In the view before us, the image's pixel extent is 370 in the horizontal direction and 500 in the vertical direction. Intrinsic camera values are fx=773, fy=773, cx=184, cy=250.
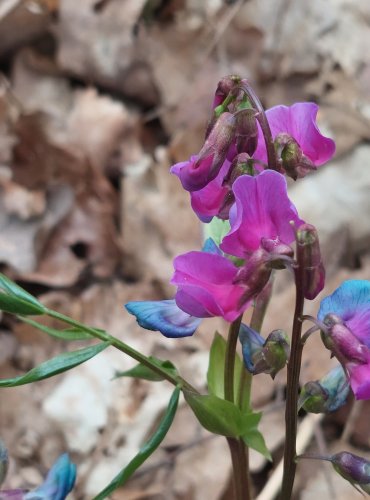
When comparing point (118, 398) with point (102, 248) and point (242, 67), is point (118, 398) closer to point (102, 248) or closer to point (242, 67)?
point (102, 248)

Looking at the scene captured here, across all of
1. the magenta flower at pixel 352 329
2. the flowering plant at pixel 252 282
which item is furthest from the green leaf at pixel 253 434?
the magenta flower at pixel 352 329

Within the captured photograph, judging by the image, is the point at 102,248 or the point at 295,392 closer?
the point at 295,392

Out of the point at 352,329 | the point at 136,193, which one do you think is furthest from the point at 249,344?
the point at 136,193

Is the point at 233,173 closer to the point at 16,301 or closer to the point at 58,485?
the point at 16,301

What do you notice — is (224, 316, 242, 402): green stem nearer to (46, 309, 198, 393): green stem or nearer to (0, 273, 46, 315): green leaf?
(46, 309, 198, 393): green stem

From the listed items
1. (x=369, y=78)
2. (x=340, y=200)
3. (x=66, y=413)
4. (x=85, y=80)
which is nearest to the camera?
(x=66, y=413)

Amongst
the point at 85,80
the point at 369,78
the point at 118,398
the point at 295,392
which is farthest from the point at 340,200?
the point at 295,392

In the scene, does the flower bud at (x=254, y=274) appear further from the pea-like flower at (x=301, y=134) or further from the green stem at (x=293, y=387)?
the pea-like flower at (x=301, y=134)
